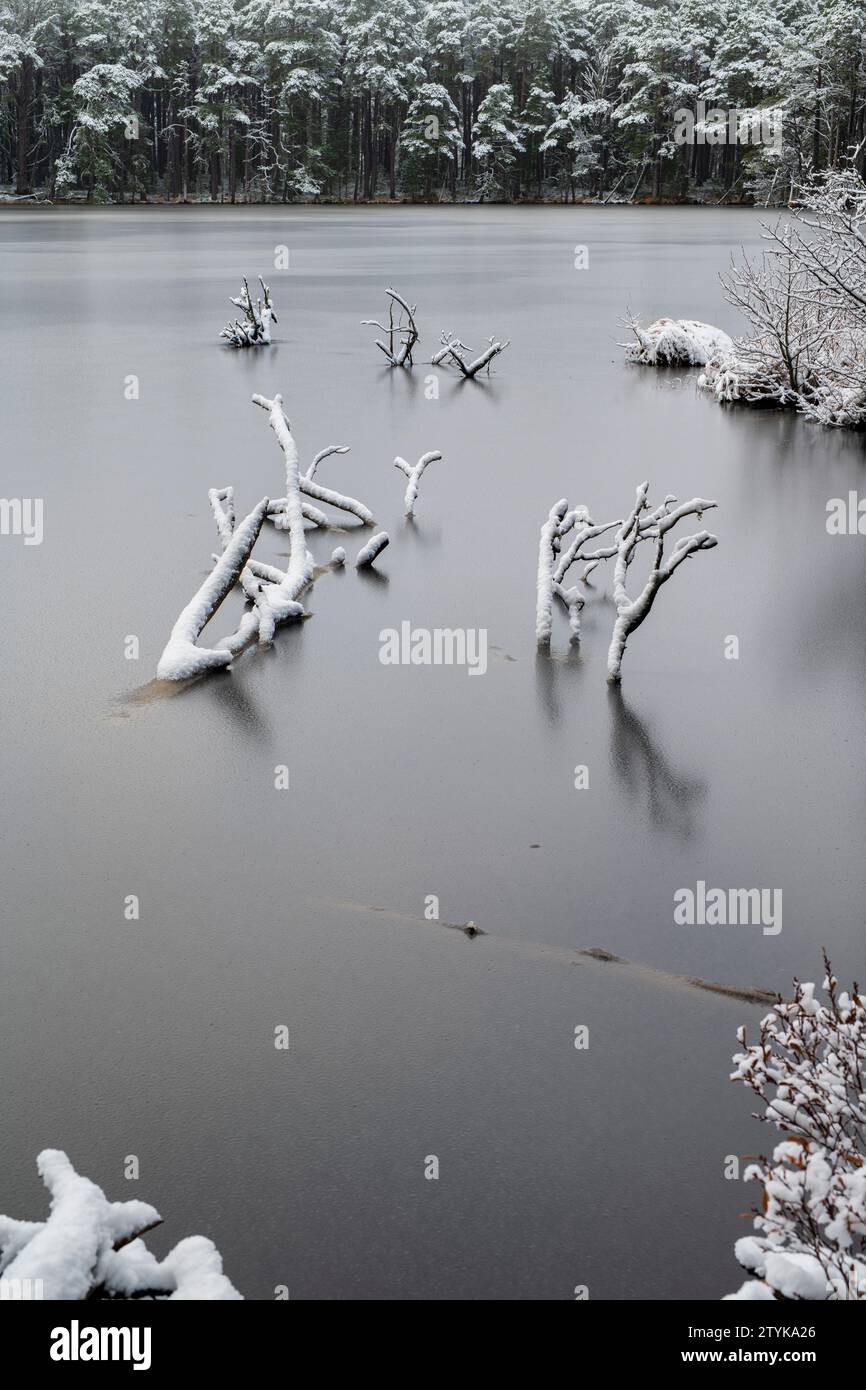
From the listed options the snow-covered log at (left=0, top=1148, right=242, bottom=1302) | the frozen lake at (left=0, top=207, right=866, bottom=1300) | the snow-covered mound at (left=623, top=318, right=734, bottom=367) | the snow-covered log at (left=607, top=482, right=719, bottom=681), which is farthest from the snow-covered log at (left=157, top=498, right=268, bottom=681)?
the snow-covered mound at (left=623, top=318, right=734, bottom=367)

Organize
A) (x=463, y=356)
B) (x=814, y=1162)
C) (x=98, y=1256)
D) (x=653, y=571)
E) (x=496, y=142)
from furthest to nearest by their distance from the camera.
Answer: (x=496, y=142) → (x=463, y=356) → (x=653, y=571) → (x=98, y=1256) → (x=814, y=1162)

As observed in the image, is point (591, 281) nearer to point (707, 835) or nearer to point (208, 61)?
point (707, 835)

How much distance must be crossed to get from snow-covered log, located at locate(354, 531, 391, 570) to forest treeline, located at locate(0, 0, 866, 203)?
80.8 metres

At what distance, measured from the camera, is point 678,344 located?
27.0 metres

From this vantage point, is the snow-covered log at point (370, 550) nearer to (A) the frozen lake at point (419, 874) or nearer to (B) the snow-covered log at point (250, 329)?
(A) the frozen lake at point (419, 874)

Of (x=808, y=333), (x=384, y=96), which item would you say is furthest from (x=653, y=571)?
(x=384, y=96)

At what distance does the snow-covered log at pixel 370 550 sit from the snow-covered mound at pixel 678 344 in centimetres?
1447

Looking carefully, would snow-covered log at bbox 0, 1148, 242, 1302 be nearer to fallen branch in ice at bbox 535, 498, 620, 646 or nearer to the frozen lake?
Answer: the frozen lake

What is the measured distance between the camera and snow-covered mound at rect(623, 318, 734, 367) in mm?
26750

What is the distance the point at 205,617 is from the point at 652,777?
3.70 metres

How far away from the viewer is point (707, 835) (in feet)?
26.7

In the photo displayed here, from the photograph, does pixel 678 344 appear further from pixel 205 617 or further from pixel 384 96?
pixel 384 96

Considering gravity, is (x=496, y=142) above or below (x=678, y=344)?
above
